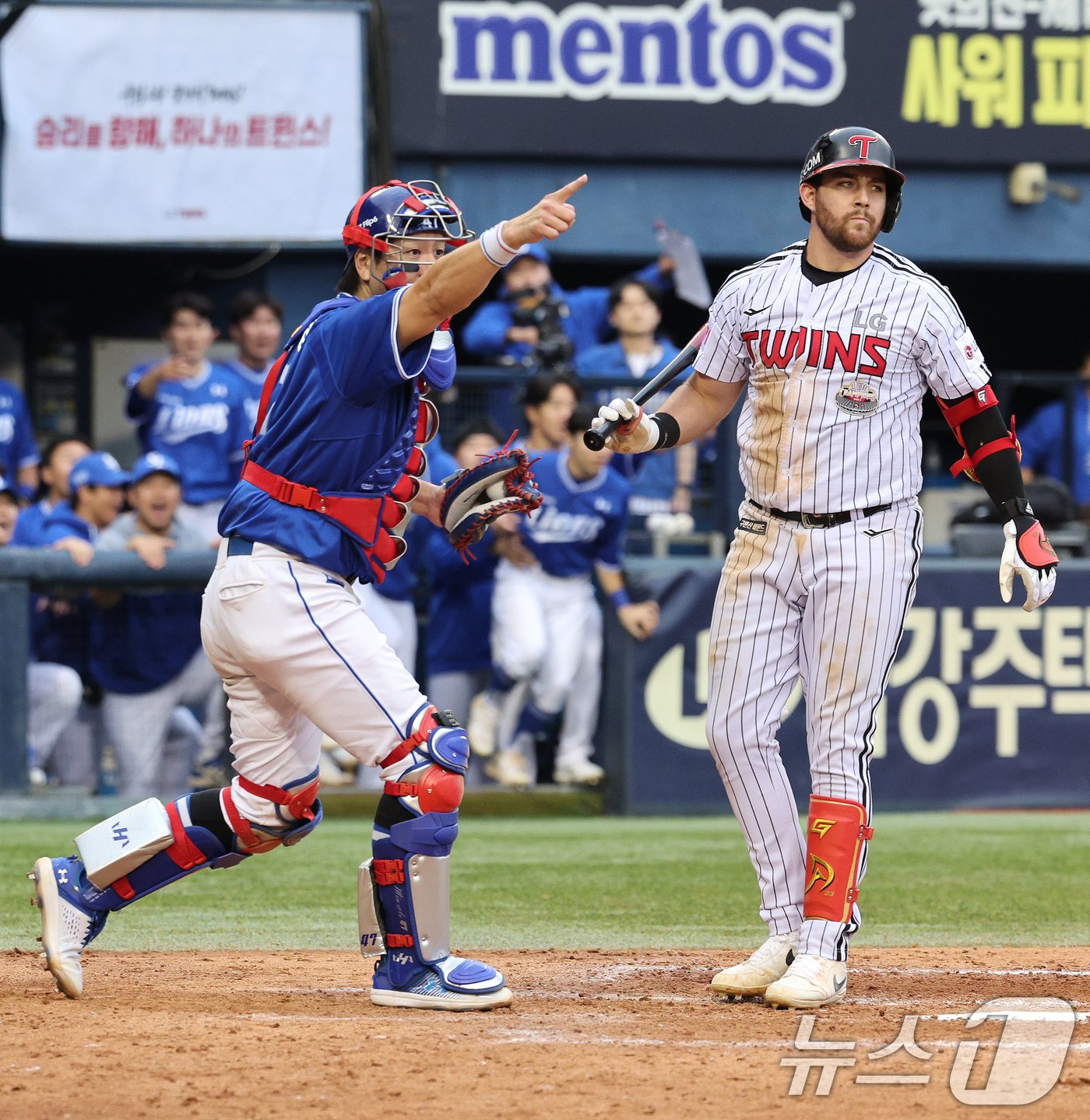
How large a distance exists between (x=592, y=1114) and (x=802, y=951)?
1.32m

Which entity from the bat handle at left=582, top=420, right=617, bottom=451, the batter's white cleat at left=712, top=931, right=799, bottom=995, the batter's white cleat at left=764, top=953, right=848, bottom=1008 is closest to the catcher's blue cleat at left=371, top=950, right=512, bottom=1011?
the batter's white cleat at left=712, top=931, right=799, bottom=995

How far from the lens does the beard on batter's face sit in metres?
4.53

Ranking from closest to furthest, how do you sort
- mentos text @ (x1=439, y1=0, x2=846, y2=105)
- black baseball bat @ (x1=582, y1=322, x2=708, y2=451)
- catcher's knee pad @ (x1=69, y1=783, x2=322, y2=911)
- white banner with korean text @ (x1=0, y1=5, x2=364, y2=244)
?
catcher's knee pad @ (x1=69, y1=783, x2=322, y2=911) < black baseball bat @ (x1=582, y1=322, x2=708, y2=451) < white banner with korean text @ (x1=0, y1=5, x2=364, y2=244) < mentos text @ (x1=439, y1=0, x2=846, y2=105)

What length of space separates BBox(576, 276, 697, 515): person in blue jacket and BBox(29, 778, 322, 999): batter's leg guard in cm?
512

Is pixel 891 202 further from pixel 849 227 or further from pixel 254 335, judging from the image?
pixel 254 335

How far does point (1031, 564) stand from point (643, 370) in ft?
17.1

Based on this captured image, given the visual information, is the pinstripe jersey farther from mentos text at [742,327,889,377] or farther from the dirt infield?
the dirt infield

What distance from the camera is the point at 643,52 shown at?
12062 millimetres

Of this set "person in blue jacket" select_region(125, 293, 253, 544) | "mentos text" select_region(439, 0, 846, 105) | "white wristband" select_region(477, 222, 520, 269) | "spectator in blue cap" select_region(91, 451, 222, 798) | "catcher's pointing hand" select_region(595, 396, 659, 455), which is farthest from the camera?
"mentos text" select_region(439, 0, 846, 105)

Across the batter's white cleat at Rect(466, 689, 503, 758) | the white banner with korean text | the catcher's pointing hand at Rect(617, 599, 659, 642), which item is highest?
the white banner with korean text

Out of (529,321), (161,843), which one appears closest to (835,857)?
(161,843)

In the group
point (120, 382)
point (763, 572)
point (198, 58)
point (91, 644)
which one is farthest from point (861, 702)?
point (120, 382)

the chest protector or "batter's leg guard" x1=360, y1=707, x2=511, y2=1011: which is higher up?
the chest protector

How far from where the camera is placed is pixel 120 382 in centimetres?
1291
